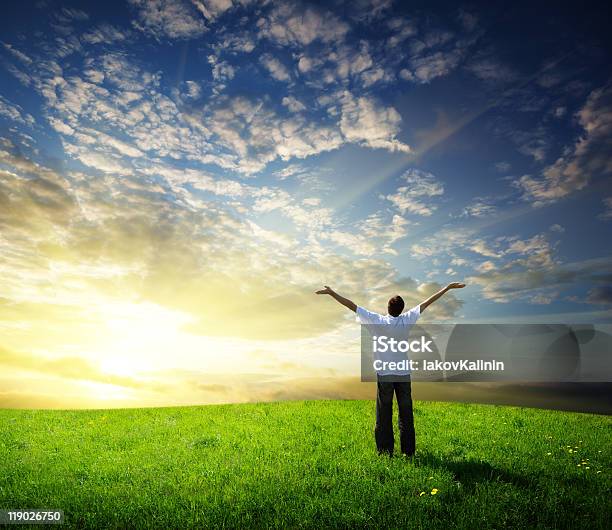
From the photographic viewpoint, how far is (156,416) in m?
18.0

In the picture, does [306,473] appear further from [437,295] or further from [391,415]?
[437,295]

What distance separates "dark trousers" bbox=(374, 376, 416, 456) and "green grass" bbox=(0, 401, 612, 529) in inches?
14.4

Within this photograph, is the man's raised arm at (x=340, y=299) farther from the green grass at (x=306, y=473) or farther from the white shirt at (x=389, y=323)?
the green grass at (x=306, y=473)

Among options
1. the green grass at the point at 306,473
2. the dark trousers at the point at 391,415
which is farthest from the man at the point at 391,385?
the green grass at the point at 306,473

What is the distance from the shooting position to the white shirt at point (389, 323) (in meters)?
10.3

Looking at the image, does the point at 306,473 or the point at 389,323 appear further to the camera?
the point at 389,323

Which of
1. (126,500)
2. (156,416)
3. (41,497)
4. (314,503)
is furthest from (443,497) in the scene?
(156,416)

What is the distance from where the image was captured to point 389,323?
10336mm

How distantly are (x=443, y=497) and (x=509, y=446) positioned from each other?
17.6 feet

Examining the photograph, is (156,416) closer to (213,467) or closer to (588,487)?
(213,467)

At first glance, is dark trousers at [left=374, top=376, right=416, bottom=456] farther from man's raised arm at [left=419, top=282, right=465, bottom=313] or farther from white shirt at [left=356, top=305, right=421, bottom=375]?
man's raised arm at [left=419, top=282, right=465, bottom=313]

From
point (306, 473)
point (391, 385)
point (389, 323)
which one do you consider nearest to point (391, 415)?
point (391, 385)

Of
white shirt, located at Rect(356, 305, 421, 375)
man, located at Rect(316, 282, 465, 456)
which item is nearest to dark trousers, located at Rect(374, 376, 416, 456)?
man, located at Rect(316, 282, 465, 456)

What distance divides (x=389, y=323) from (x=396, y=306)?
425 mm
